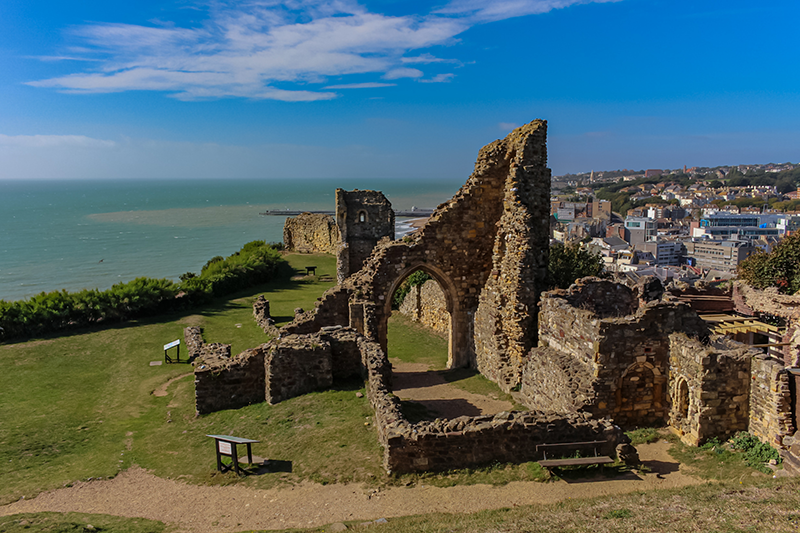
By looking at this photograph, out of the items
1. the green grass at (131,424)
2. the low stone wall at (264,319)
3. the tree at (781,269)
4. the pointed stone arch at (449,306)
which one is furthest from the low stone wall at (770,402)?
the tree at (781,269)

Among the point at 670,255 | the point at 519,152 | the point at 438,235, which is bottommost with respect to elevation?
the point at 670,255

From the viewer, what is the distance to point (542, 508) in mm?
8484

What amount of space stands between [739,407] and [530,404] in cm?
482

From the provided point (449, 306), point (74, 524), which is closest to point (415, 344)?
point (449, 306)

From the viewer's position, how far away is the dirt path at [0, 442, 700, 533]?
8.63 meters

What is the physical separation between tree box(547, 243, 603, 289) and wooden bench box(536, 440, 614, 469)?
1241 centimetres

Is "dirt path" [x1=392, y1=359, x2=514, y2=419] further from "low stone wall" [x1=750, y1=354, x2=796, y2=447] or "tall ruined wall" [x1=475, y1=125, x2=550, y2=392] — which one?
"low stone wall" [x1=750, y1=354, x2=796, y2=447]

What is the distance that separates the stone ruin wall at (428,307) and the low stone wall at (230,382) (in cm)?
943

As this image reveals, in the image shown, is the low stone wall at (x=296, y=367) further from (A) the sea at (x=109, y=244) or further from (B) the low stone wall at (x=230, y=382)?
(A) the sea at (x=109, y=244)

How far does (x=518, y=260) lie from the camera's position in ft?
50.2

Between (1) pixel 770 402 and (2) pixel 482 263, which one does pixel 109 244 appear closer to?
(2) pixel 482 263

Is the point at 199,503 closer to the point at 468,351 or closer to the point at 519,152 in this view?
the point at 468,351

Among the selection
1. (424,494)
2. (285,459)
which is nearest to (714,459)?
(424,494)

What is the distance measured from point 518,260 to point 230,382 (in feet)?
28.1
